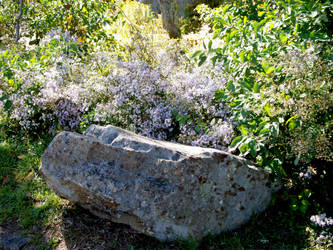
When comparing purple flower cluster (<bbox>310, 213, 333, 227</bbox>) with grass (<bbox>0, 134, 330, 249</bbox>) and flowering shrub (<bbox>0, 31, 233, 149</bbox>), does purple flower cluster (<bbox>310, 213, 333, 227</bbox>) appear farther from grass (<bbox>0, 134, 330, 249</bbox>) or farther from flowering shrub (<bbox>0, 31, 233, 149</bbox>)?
flowering shrub (<bbox>0, 31, 233, 149</bbox>)

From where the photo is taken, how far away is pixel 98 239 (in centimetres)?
318

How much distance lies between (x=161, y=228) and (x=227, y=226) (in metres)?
0.69

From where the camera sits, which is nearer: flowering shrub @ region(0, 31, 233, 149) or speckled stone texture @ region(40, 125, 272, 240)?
speckled stone texture @ region(40, 125, 272, 240)

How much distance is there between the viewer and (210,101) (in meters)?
4.06

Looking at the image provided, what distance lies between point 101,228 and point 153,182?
0.87 metres

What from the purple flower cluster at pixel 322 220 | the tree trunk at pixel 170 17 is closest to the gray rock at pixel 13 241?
the purple flower cluster at pixel 322 220

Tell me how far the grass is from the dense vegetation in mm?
14

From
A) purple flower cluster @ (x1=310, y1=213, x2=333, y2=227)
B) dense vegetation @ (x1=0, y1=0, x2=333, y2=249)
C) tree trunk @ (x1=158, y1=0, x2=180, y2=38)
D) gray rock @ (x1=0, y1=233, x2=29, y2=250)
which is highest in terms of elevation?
tree trunk @ (x1=158, y1=0, x2=180, y2=38)

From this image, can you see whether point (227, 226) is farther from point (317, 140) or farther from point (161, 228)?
point (317, 140)

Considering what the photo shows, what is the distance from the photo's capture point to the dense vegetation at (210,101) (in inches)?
118

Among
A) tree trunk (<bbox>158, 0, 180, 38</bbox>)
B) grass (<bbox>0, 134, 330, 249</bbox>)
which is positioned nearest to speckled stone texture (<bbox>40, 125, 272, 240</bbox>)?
grass (<bbox>0, 134, 330, 249</bbox>)

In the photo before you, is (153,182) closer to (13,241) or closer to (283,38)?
(13,241)

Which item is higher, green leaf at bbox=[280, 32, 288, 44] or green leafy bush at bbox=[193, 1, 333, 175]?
green leaf at bbox=[280, 32, 288, 44]

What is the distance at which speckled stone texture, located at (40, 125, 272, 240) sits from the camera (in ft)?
9.53
